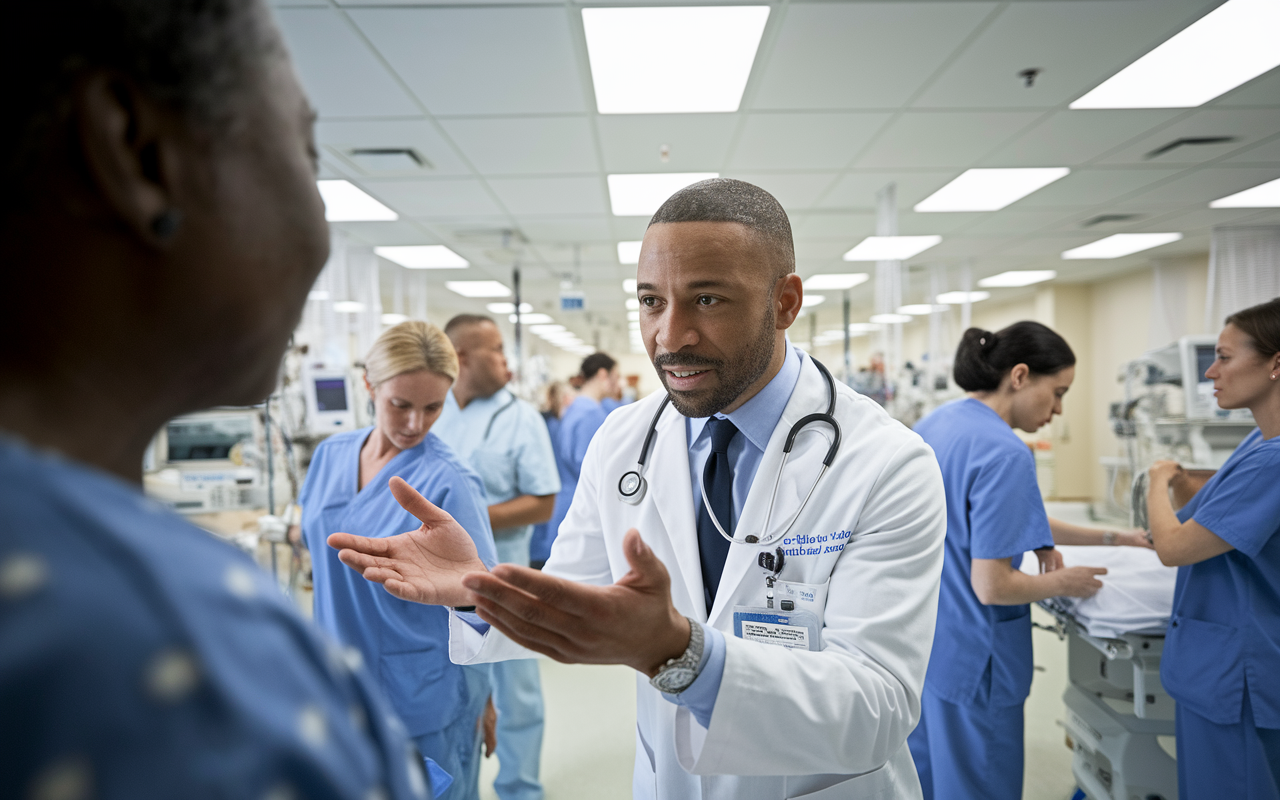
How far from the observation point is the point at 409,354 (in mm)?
1776

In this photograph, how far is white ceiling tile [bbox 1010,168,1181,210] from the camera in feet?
14.0

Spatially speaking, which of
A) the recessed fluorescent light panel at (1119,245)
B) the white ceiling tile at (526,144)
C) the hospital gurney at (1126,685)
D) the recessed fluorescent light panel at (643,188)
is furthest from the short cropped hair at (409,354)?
the recessed fluorescent light panel at (1119,245)

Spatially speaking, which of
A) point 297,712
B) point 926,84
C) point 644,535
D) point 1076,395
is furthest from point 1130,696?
point 1076,395

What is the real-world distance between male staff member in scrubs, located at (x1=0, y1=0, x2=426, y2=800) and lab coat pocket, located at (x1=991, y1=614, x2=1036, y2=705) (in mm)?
1988

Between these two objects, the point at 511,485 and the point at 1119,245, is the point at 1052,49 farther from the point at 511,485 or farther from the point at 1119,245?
the point at 1119,245

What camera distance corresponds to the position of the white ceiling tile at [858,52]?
2.40 m

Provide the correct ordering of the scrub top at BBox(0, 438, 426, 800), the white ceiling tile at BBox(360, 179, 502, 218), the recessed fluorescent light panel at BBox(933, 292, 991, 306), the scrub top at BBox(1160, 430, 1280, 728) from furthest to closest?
the recessed fluorescent light panel at BBox(933, 292, 991, 306) → the white ceiling tile at BBox(360, 179, 502, 218) → the scrub top at BBox(1160, 430, 1280, 728) → the scrub top at BBox(0, 438, 426, 800)

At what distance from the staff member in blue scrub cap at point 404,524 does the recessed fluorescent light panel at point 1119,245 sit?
692cm

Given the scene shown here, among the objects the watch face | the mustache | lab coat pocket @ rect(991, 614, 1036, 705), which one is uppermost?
the mustache

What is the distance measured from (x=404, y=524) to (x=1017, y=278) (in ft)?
29.0

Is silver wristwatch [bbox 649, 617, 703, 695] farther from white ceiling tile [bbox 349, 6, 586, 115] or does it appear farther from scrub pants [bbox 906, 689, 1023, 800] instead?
white ceiling tile [bbox 349, 6, 586, 115]

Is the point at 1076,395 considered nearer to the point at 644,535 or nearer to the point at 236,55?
the point at 644,535

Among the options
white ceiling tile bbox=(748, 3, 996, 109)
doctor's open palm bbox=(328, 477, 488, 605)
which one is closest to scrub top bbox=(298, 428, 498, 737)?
doctor's open palm bbox=(328, 477, 488, 605)

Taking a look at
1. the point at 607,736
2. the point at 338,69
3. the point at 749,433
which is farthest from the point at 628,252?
the point at 749,433
